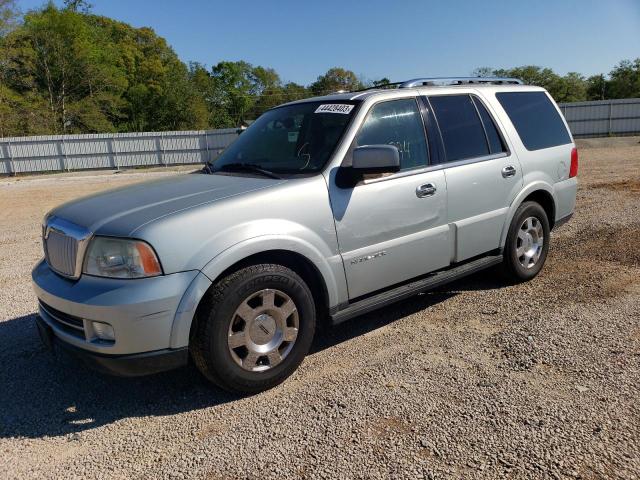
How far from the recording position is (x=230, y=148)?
14.8ft

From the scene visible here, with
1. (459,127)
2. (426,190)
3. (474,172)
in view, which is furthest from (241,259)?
(459,127)

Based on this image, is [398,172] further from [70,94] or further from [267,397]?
[70,94]

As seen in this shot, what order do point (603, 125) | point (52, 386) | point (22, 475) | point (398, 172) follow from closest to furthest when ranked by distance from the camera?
point (22, 475) < point (52, 386) < point (398, 172) < point (603, 125)

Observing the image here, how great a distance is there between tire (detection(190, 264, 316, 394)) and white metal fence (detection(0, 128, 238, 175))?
84.1 ft

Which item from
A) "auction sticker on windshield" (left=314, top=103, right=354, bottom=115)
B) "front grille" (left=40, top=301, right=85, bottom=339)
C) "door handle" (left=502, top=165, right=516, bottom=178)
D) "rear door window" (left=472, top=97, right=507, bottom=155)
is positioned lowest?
"front grille" (left=40, top=301, right=85, bottom=339)

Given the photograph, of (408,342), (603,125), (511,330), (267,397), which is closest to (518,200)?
(511,330)

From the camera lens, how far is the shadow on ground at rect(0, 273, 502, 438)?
10.2ft

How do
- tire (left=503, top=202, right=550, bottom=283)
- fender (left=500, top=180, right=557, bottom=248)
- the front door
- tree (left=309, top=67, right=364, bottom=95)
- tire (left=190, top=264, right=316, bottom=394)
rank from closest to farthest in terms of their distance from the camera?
1. tire (left=190, top=264, right=316, bottom=394)
2. the front door
3. fender (left=500, top=180, right=557, bottom=248)
4. tire (left=503, top=202, right=550, bottom=283)
5. tree (left=309, top=67, right=364, bottom=95)

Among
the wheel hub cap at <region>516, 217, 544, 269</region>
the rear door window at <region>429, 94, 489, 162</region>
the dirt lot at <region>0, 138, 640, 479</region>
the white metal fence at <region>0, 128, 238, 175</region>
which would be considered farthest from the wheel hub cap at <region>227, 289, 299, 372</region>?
the white metal fence at <region>0, 128, 238, 175</region>

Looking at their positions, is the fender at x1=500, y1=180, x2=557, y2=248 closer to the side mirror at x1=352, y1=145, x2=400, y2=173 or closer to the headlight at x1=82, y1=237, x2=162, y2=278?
the side mirror at x1=352, y1=145, x2=400, y2=173

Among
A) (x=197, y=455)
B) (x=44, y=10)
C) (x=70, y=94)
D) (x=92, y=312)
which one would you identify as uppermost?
(x=44, y=10)

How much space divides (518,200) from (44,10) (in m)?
54.8

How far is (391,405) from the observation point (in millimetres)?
3059

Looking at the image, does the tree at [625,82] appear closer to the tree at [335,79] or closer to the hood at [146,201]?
the tree at [335,79]
